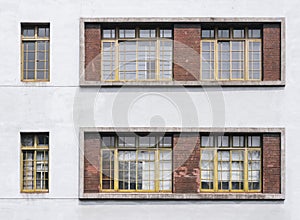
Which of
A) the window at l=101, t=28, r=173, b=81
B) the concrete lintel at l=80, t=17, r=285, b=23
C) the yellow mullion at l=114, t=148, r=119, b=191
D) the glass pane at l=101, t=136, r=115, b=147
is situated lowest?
the yellow mullion at l=114, t=148, r=119, b=191

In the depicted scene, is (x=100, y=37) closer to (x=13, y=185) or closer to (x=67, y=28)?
(x=67, y=28)

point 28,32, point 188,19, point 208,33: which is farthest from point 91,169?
point 208,33

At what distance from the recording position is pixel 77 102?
17484 mm

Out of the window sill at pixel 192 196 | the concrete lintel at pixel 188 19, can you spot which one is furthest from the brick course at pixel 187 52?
the window sill at pixel 192 196

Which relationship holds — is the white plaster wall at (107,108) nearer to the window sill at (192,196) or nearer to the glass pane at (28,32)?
the window sill at (192,196)

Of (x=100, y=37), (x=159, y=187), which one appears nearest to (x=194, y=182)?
(x=159, y=187)

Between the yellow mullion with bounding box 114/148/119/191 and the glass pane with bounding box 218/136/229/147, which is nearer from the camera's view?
the yellow mullion with bounding box 114/148/119/191

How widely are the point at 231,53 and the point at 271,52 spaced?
50.9 inches

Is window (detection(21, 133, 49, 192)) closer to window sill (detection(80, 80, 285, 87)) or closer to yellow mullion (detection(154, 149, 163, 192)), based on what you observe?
window sill (detection(80, 80, 285, 87))

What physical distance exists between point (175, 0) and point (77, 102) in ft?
15.1

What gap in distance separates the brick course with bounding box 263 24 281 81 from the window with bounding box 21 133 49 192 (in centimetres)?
749

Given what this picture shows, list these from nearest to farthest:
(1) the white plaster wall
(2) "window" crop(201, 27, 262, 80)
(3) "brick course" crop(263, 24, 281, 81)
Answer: (1) the white plaster wall → (3) "brick course" crop(263, 24, 281, 81) → (2) "window" crop(201, 27, 262, 80)

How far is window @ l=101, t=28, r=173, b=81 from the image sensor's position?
17812mm

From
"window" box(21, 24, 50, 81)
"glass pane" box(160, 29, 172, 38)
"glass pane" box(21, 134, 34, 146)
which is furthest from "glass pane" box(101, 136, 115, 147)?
"glass pane" box(160, 29, 172, 38)
